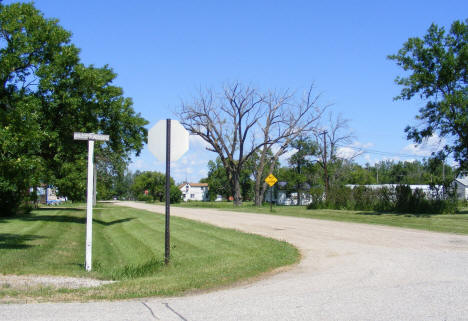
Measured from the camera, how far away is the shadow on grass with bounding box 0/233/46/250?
1415 centimetres

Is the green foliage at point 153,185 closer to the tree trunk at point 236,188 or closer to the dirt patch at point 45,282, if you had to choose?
the tree trunk at point 236,188

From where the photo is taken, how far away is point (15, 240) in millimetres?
15852

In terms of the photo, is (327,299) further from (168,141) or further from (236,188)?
(236,188)

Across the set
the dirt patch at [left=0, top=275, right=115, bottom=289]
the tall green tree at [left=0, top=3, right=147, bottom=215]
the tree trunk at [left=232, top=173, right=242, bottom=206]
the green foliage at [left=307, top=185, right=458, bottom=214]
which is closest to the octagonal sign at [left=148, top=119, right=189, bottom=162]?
the dirt patch at [left=0, top=275, right=115, bottom=289]

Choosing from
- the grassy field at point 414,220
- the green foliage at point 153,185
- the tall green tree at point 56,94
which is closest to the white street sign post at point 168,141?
the grassy field at point 414,220

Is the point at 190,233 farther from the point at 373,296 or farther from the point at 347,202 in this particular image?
the point at 347,202

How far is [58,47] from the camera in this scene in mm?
25812

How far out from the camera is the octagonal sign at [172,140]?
1011 centimetres

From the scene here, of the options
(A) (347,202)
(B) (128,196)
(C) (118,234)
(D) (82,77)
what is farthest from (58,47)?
(B) (128,196)

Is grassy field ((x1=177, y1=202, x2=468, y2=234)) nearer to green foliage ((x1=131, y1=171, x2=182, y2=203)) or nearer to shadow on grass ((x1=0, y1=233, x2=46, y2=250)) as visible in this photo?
shadow on grass ((x1=0, y1=233, x2=46, y2=250))

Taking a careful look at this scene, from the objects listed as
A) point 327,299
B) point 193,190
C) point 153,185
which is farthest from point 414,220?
point 193,190

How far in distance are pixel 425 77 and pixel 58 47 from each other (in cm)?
2402

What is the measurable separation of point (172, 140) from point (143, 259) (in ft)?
13.8

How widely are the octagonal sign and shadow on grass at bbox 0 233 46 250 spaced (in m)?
6.69
